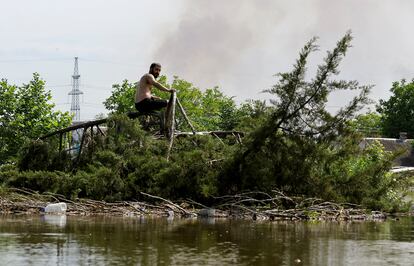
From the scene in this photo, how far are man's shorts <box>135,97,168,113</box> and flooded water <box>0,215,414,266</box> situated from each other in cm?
407

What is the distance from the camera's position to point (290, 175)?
59.5ft

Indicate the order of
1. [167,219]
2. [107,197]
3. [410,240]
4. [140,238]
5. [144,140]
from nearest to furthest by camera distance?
[140,238] < [410,240] < [167,219] < [107,197] < [144,140]

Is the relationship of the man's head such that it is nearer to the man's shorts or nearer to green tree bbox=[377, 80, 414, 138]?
the man's shorts

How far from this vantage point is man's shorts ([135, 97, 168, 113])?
65.6ft

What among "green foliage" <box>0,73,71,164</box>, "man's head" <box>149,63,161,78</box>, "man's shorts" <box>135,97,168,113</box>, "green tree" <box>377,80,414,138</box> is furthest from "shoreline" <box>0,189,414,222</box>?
"green tree" <box>377,80,414,138</box>

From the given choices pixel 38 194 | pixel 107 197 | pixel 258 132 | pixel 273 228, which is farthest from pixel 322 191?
pixel 38 194

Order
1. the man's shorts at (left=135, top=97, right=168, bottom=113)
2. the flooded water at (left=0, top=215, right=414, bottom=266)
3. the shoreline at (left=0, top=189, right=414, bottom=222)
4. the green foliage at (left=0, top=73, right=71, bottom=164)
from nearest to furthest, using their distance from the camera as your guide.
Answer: the flooded water at (left=0, top=215, right=414, bottom=266) → the shoreline at (left=0, top=189, right=414, bottom=222) → the man's shorts at (left=135, top=97, right=168, bottom=113) → the green foliage at (left=0, top=73, right=71, bottom=164)

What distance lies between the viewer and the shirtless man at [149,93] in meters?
19.7

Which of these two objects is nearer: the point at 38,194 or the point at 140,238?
the point at 140,238

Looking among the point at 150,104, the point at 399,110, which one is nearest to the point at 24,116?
the point at 150,104

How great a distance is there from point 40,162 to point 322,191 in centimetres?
709

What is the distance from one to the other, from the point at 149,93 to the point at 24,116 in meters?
18.8

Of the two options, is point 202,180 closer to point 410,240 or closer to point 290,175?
point 290,175

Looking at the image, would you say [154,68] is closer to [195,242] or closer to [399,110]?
[195,242]
